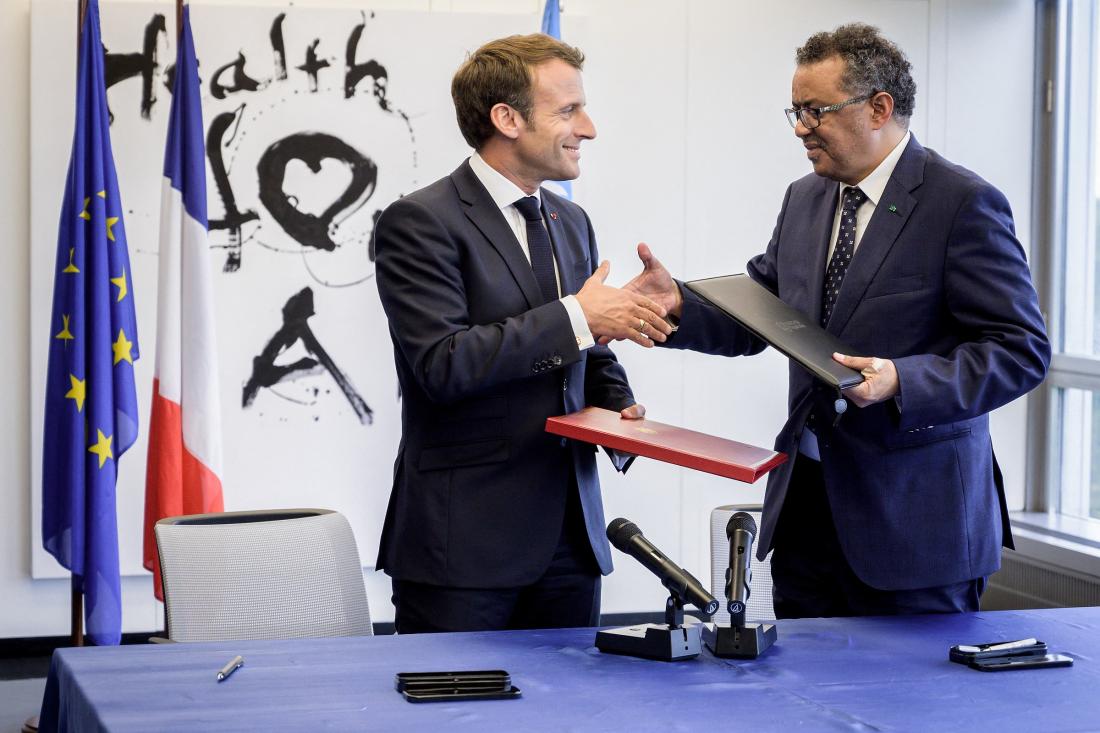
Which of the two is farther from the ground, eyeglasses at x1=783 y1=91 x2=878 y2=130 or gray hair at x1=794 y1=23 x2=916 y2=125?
gray hair at x1=794 y1=23 x2=916 y2=125

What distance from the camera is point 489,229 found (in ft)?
8.33

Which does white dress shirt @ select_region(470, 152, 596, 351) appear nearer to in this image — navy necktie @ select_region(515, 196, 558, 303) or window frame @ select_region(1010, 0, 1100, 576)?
navy necktie @ select_region(515, 196, 558, 303)

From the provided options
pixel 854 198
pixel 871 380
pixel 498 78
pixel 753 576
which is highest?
pixel 498 78

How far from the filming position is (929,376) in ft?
7.56

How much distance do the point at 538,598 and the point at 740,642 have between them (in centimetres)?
54

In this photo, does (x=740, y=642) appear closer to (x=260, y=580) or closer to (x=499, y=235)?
(x=499, y=235)

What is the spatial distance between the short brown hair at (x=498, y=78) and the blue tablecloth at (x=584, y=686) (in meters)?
1.11

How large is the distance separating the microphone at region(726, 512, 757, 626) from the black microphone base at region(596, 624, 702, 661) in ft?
0.27

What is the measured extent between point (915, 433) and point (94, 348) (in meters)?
2.72

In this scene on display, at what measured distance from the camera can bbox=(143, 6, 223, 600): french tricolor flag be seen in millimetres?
4160

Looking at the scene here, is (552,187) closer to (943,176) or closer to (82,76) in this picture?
(82,76)

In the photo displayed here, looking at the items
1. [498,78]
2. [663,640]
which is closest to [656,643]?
[663,640]

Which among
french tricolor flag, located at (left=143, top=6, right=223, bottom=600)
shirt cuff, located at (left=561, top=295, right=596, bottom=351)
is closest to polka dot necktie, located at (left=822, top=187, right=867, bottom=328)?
shirt cuff, located at (left=561, top=295, right=596, bottom=351)

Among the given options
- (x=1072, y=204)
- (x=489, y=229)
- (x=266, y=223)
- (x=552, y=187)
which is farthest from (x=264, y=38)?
(x=1072, y=204)
